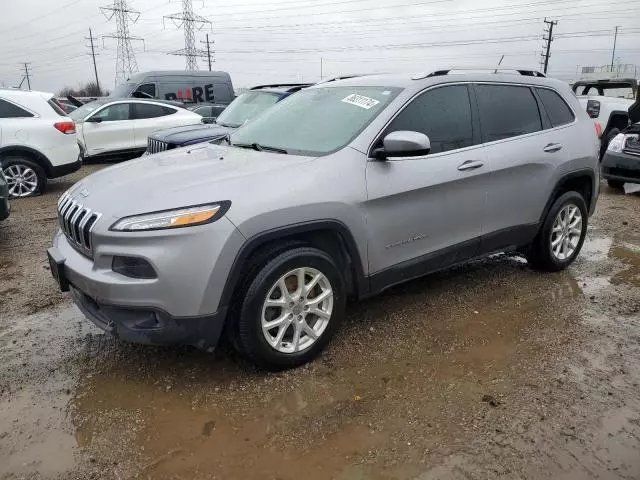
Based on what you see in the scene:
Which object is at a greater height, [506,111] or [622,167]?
[506,111]

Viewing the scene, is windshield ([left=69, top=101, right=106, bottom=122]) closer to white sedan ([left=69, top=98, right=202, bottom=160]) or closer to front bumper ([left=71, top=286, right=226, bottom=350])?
white sedan ([left=69, top=98, right=202, bottom=160])

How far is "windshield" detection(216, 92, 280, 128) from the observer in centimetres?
840

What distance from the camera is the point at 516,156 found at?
4.29 metres

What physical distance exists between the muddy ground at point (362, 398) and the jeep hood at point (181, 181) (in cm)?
104

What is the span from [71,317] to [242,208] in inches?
79.5

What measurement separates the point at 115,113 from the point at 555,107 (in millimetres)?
9490

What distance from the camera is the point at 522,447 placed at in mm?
2598

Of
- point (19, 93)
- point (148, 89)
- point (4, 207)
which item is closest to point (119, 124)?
point (19, 93)

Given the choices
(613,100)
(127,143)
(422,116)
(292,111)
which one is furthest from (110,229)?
(613,100)

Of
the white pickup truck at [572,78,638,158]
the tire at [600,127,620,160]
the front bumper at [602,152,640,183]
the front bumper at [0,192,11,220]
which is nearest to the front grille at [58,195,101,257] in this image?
the front bumper at [0,192,11,220]

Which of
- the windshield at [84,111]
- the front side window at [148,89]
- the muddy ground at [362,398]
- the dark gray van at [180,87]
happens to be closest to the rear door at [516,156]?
the muddy ground at [362,398]

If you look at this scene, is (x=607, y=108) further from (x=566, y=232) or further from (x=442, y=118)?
(x=442, y=118)

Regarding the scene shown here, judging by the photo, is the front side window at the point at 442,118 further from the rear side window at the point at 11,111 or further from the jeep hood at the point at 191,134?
the rear side window at the point at 11,111

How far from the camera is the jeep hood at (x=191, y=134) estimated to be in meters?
6.94
